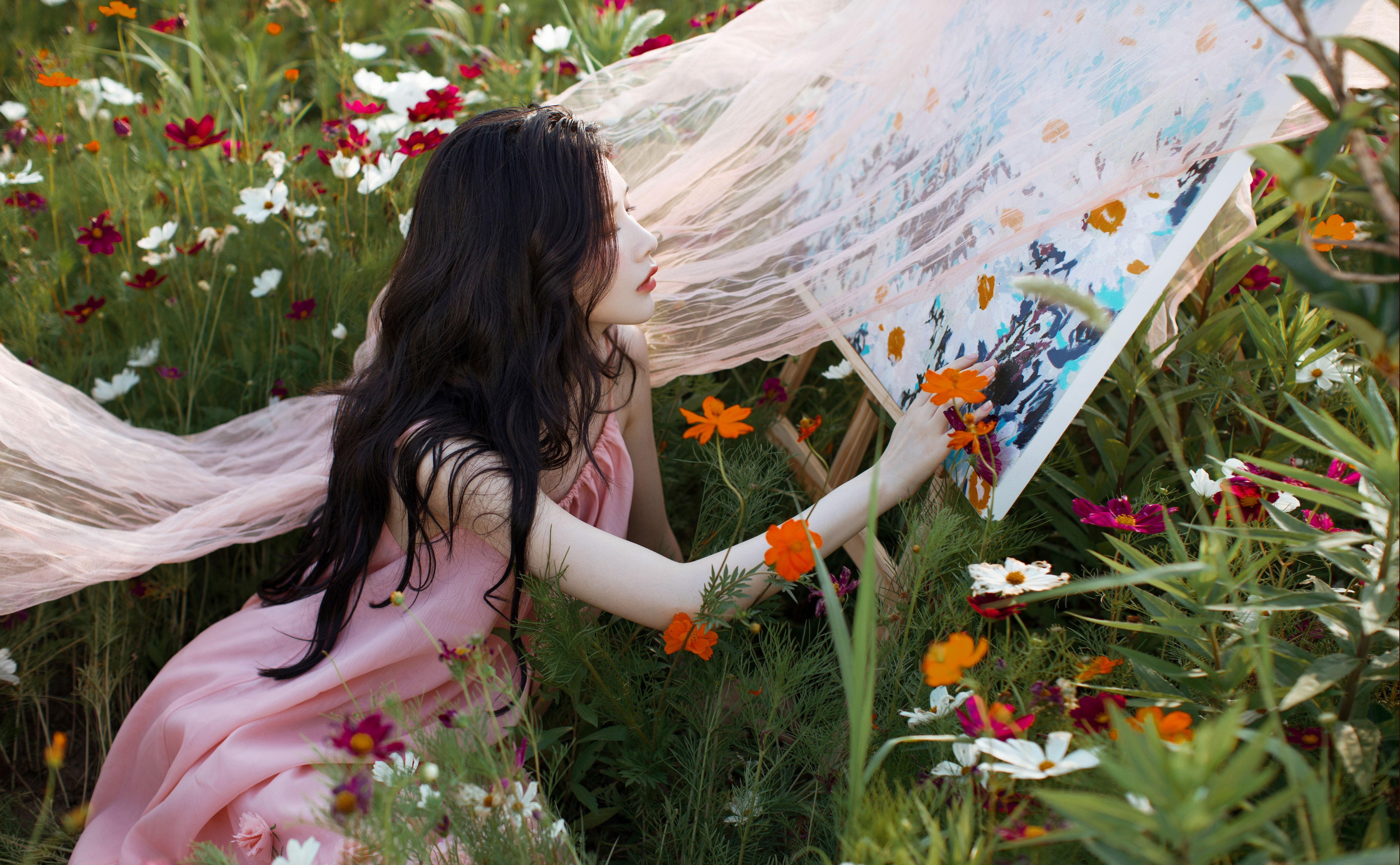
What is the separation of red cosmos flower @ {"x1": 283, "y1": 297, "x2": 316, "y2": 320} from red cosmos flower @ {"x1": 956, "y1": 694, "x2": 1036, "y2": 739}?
1408 mm

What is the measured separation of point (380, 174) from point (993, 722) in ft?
4.80

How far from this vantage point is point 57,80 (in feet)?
6.23

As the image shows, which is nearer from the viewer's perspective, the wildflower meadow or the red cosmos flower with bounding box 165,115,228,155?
the wildflower meadow

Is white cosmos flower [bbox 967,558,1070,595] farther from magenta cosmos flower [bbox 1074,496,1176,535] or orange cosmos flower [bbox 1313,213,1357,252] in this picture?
orange cosmos flower [bbox 1313,213,1357,252]

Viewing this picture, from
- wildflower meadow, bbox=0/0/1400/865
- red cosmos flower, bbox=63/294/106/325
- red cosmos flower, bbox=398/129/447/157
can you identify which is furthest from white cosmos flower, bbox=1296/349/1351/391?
red cosmos flower, bbox=63/294/106/325

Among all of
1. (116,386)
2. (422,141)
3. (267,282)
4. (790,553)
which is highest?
(422,141)

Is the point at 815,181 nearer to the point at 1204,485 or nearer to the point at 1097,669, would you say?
the point at 1204,485

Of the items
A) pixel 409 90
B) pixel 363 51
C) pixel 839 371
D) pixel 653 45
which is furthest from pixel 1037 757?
pixel 363 51

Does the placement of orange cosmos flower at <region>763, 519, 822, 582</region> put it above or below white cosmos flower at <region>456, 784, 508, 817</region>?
above

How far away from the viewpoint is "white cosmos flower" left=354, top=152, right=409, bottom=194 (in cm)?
171

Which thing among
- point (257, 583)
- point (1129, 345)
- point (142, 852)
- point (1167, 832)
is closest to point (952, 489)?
point (1129, 345)

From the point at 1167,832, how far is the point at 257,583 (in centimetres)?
159

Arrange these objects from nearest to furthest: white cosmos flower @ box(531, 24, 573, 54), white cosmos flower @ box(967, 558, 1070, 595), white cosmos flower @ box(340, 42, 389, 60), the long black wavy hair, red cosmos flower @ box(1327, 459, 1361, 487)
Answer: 1. white cosmos flower @ box(967, 558, 1070, 595)
2. red cosmos flower @ box(1327, 459, 1361, 487)
3. the long black wavy hair
4. white cosmos flower @ box(531, 24, 573, 54)
5. white cosmos flower @ box(340, 42, 389, 60)

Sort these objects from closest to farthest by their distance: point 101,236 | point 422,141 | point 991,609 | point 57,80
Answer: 1. point 991,609
2. point 422,141
3. point 101,236
4. point 57,80
